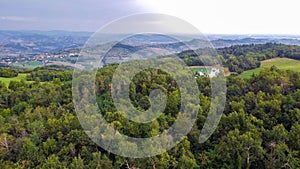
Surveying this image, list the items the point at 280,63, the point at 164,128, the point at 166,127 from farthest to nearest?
the point at 280,63 → the point at 166,127 → the point at 164,128

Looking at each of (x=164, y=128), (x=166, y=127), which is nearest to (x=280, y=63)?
(x=166, y=127)

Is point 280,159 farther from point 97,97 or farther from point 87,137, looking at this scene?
point 97,97

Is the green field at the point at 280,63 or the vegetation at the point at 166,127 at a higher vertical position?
the green field at the point at 280,63

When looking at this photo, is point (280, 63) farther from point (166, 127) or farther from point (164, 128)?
point (164, 128)

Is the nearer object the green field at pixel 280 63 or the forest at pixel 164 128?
the forest at pixel 164 128

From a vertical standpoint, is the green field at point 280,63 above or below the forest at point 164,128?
above

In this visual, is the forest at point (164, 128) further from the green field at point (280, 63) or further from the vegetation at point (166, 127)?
the green field at point (280, 63)

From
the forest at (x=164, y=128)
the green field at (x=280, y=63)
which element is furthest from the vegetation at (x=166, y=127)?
the green field at (x=280, y=63)

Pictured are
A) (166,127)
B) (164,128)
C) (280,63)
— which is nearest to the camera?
(164,128)
